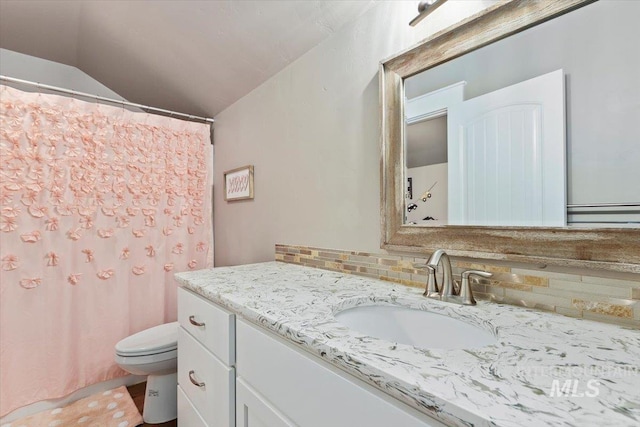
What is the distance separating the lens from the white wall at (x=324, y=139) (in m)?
1.26

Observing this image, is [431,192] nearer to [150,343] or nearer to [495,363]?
[495,363]

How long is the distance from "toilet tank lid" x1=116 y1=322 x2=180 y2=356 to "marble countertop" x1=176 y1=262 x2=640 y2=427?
90cm

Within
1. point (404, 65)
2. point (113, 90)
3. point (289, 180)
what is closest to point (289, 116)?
point (289, 180)

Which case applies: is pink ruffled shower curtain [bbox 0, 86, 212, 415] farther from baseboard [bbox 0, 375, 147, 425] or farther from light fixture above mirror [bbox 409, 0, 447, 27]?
light fixture above mirror [bbox 409, 0, 447, 27]

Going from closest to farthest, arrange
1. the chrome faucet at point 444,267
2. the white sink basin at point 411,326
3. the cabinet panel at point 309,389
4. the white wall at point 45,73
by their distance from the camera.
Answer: the cabinet panel at point 309,389, the white sink basin at point 411,326, the chrome faucet at point 444,267, the white wall at point 45,73

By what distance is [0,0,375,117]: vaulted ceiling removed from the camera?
150cm

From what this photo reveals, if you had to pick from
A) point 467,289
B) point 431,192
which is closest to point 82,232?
Result: point 431,192

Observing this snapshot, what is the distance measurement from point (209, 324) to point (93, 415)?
50.1 inches

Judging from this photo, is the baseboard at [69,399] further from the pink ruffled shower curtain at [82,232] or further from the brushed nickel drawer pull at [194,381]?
the brushed nickel drawer pull at [194,381]

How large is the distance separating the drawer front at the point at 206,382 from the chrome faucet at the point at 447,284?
2.19ft

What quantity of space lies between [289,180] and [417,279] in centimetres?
91

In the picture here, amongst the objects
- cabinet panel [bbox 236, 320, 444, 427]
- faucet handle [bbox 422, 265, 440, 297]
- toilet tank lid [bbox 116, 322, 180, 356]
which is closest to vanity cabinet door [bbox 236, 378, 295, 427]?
cabinet panel [bbox 236, 320, 444, 427]

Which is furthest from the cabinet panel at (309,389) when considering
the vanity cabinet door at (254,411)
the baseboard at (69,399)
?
the baseboard at (69,399)

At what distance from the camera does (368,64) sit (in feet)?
4.26
